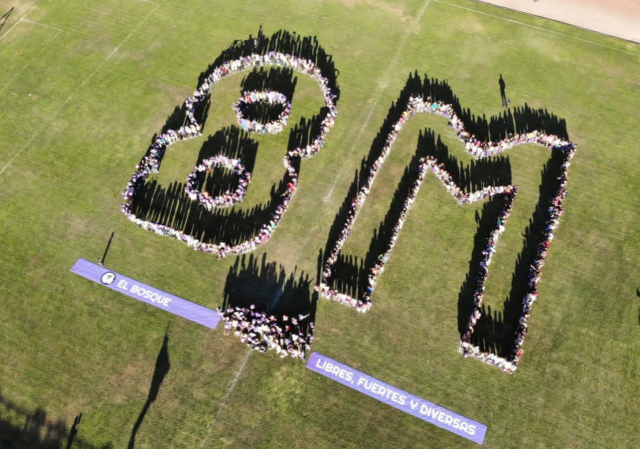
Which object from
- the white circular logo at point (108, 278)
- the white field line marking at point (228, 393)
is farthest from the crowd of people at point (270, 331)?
the white circular logo at point (108, 278)

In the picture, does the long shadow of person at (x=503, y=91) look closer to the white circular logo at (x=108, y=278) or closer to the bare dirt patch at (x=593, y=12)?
the bare dirt patch at (x=593, y=12)

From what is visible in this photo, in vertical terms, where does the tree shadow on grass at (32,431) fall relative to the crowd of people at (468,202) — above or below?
below

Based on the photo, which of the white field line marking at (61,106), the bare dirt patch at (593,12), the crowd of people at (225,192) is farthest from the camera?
the bare dirt patch at (593,12)

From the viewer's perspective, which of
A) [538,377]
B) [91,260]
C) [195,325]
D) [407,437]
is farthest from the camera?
[91,260]

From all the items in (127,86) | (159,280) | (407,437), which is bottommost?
(407,437)

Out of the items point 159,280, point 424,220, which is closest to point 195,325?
point 159,280

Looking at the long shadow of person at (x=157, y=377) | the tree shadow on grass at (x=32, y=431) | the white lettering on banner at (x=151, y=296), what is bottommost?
the tree shadow on grass at (x=32, y=431)

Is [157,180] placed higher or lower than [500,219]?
lower

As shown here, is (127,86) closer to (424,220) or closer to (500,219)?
(424,220)
